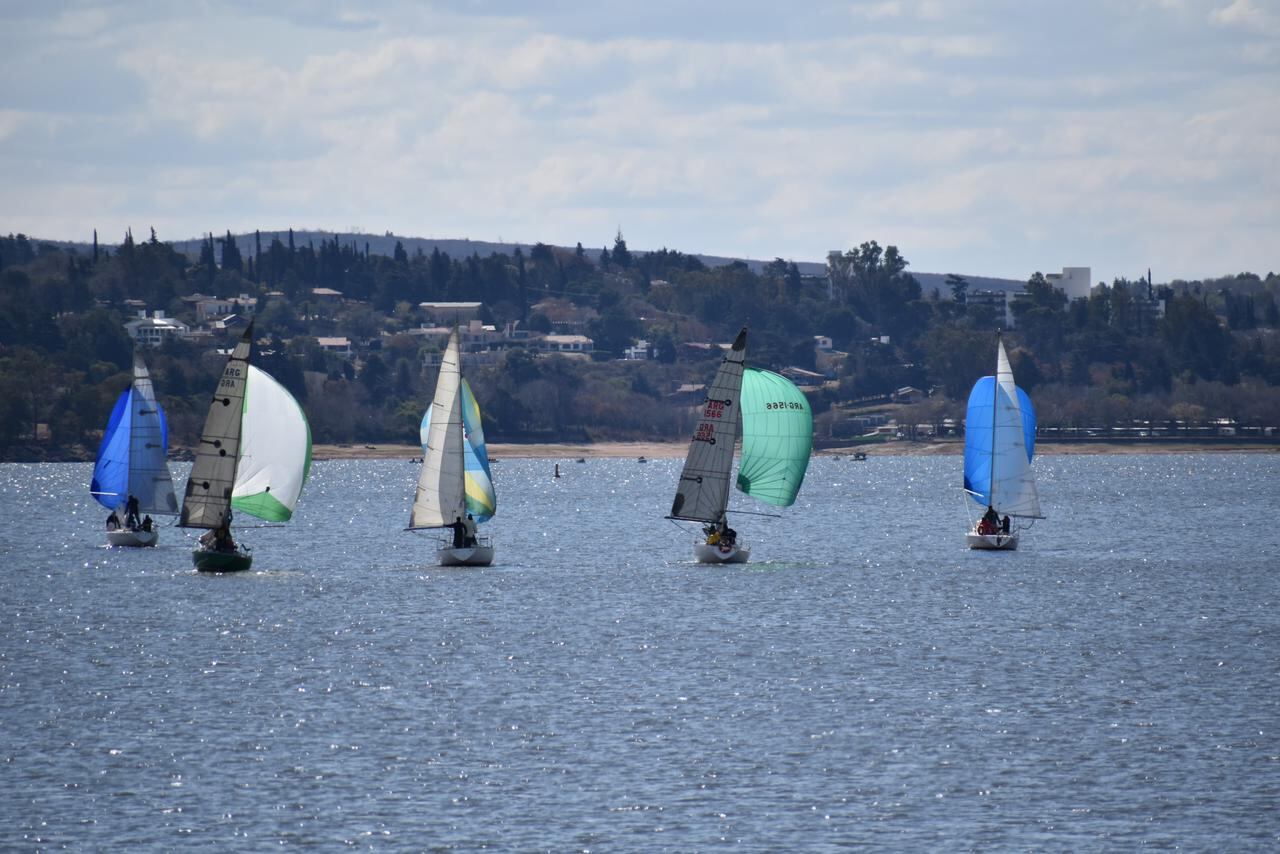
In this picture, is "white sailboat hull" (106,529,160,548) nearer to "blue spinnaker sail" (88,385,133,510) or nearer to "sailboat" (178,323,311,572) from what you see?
"blue spinnaker sail" (88,385,133,510)

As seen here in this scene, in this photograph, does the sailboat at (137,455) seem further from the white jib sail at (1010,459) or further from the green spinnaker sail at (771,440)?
the white jib sail at (1010,459)

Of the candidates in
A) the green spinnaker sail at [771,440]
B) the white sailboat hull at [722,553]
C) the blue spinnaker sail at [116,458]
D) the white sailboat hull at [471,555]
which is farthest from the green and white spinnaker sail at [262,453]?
the green spinnaker sail at [771,440]

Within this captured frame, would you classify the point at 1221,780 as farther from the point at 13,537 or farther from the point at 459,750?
the point at 13,537

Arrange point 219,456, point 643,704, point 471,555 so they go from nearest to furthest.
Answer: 1. point 643,704
2. point 219,456
3. point 471,555

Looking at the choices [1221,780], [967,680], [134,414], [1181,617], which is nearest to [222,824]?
[1221,780]

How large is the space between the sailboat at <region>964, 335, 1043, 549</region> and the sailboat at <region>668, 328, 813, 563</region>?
9.99 meters

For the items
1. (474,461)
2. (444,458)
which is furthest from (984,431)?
(444,458)

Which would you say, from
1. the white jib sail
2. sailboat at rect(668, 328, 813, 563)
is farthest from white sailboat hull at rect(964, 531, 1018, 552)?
sailboat at rect(668, 328, 813, 563)

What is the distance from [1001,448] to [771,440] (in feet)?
38.8

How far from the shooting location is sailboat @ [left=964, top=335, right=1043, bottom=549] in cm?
7638

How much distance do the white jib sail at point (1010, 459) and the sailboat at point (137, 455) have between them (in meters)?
32.2

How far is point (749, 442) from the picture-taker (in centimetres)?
6906

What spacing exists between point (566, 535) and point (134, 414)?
29.7m

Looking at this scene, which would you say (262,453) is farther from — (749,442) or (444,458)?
(749,442)
